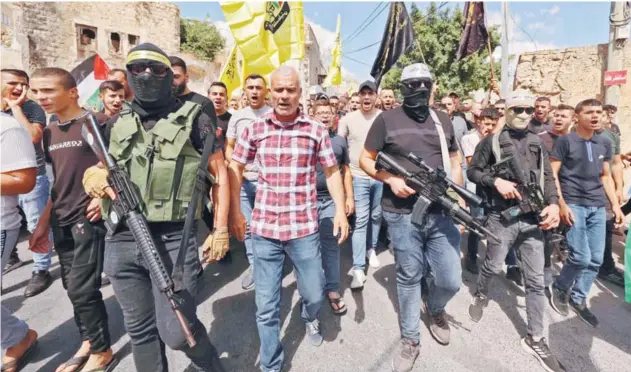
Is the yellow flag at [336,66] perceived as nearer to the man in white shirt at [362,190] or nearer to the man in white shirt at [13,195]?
the man in white shirt at [362,190]


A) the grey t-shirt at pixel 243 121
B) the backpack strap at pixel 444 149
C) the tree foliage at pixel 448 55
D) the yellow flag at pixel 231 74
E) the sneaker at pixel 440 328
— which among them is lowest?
the sneaker at pixel 440 328

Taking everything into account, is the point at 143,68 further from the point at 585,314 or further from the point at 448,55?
the point at 448,55

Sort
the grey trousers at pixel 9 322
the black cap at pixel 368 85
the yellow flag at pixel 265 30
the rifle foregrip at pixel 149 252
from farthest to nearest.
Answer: the yellow flag at pixel 265 30, the black cap at pixel 368 85, the grey trousers at pixel 9 322, the rifle foregrip at pixel 149 252

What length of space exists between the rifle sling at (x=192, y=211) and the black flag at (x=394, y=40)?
5569 mm

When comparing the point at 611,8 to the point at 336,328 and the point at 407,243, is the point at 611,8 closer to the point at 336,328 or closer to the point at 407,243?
the point at 407,243

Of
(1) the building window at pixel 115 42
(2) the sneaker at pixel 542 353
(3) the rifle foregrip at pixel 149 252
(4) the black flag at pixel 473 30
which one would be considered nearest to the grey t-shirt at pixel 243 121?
(3) the rifle foregrip at pixel 149 252

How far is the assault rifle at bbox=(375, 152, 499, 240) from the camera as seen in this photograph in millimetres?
2234

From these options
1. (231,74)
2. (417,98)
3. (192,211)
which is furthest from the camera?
(231,74)

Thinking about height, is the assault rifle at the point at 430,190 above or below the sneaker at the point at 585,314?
above

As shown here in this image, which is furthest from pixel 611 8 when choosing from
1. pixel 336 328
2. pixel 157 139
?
pixel 157 139

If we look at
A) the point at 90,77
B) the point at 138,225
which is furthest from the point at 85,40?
the point at 138,225

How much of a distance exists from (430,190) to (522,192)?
2.75 feet

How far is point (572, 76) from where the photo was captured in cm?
1032

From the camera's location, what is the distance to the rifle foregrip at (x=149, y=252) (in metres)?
1.69
